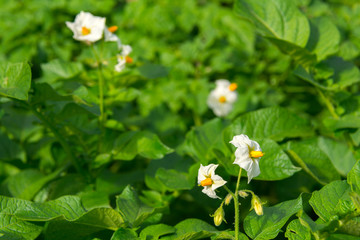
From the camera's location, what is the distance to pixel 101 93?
1.27 m

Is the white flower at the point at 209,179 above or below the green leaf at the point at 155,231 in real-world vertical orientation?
above

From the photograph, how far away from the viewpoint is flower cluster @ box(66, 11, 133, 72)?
124 centimetres

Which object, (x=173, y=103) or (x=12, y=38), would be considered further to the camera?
(x=12, y=38)

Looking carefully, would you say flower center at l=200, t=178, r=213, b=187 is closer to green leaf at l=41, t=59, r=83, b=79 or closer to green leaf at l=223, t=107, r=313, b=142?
green leaf at l=223, t=107, r=313, b=142

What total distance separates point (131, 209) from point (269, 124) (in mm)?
479

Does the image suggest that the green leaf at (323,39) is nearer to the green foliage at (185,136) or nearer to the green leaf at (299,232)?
the green foliage at (185,136)

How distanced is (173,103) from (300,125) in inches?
34.2

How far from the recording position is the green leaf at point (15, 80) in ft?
3.17

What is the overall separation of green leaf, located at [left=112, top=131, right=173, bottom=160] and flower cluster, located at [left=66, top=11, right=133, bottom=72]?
0.74 feet

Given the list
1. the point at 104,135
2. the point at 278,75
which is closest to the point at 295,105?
the point at 278,75

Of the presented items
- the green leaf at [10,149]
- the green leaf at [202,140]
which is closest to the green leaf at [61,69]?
the green leaf at [10,149]

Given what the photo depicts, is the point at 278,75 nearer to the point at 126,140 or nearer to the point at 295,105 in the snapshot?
the point at 295,105

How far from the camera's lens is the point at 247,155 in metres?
0.86

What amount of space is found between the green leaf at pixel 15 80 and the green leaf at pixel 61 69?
0.30 metres
